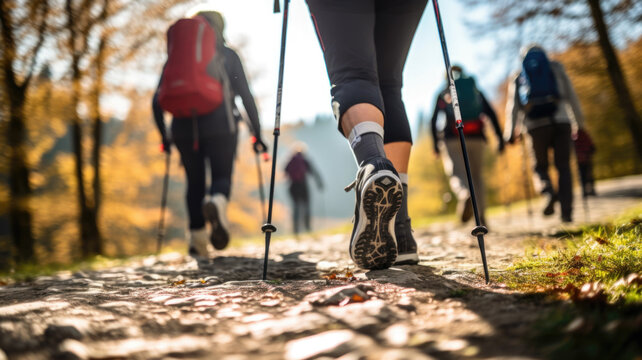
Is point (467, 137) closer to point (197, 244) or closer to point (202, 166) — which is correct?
point (202, 166)

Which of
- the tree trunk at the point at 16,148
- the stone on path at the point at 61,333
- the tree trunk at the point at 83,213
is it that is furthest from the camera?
the tree trunk at the point at 83,213

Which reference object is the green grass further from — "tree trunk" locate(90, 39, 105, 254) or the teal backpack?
"tree trunk" locate(90, 39, 105, 254)

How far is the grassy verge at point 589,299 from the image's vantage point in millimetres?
778

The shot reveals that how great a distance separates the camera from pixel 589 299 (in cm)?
105

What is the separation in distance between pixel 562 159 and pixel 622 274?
3883 millimetres

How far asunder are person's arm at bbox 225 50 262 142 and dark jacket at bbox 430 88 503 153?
9.04 feet

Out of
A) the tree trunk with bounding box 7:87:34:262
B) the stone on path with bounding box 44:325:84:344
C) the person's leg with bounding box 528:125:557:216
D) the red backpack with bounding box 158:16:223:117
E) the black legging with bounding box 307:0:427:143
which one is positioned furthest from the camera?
the tree trunk with bounding box 7:87:34:262

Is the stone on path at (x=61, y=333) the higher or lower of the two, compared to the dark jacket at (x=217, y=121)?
lower

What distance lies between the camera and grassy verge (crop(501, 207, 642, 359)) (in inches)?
30.6

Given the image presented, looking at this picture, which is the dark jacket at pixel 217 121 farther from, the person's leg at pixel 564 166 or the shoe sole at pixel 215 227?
the person's leg at pixel 564 166

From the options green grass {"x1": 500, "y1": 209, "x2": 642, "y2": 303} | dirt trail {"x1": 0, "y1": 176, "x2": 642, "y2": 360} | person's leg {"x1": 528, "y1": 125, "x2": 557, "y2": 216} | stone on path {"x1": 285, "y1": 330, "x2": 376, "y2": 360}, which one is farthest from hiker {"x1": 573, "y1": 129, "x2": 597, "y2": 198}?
stone on path {"x1": 285, "y1": 330, "x2": 376, "y2": 360}

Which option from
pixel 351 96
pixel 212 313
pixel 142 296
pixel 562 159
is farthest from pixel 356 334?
pixel 562 159

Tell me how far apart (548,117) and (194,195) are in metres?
4.26

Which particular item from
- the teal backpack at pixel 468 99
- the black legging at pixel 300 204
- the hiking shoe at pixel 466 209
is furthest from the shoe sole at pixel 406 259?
the black legging at pixel 300 204
